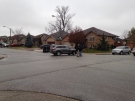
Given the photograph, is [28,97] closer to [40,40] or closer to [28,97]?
[28,97]

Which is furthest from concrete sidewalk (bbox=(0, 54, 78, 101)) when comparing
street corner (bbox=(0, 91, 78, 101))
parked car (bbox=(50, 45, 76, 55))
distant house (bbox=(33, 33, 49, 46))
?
distant house (bbox=(33, 33, 49, 46))

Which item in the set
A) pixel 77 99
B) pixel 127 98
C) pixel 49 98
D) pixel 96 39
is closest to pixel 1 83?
pixel 49 98

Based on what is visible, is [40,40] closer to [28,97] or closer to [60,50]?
[60,50]

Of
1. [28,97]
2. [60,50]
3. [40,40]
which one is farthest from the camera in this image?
[40,40]

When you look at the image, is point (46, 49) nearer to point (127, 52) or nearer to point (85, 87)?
point (127, 52)

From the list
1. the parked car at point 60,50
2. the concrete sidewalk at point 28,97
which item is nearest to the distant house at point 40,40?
the parked car at point 60,50

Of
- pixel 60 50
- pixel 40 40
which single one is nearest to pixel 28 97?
pixel 60 50

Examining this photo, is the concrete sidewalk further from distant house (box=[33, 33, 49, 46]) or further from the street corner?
distant house (box=[33, 33, 49, 46])

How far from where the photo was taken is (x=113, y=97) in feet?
21.4

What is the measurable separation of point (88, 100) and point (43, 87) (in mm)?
2365

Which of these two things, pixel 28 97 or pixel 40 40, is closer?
pixel 28 97

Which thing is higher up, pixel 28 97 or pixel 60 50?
pixel 60 50

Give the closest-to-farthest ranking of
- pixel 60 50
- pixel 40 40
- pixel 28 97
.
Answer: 1. pixel 28 97
2. pixel 60 50
3. pixel 40 40

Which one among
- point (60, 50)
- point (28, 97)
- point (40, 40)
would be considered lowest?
point (28, 97)
